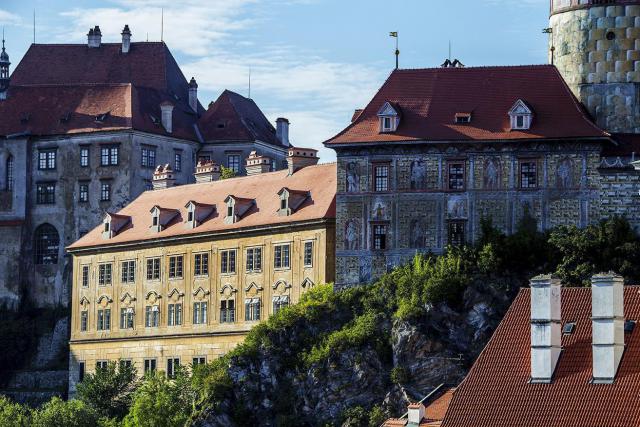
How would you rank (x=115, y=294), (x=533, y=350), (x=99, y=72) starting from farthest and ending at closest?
1. (x=99, y=72)
2. (x=115, y=294)
3. (x=533, y=350)

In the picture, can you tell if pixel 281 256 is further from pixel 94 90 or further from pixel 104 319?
pixel 94 90

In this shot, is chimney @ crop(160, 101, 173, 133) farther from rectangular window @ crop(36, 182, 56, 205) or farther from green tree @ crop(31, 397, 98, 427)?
green tree @ crop(31, 397, 98, 427)

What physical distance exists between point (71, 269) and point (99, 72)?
1579 cm

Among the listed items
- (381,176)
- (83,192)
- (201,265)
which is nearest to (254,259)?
(201,265)

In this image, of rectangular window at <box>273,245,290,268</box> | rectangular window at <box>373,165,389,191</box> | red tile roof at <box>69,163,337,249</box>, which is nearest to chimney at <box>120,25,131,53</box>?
red tile roof at <box>69,163,337,249</box>

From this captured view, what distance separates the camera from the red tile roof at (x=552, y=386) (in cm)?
6588

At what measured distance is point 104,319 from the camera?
124 meters

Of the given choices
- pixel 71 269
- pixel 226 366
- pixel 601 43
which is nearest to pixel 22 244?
pixel 71 269

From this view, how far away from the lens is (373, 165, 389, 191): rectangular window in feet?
345

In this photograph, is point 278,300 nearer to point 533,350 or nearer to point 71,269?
point 71,269

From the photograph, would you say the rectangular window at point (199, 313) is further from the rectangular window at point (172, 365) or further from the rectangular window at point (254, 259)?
the rectangular window at point (254, 259)

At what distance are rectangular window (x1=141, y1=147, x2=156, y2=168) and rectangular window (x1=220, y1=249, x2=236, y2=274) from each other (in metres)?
22.1

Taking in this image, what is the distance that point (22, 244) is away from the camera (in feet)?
453

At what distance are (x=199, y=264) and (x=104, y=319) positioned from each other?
8.40 m
